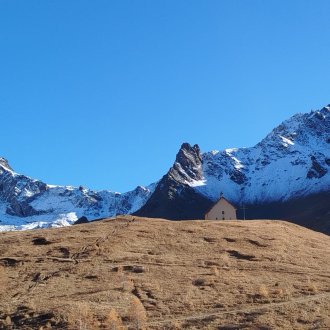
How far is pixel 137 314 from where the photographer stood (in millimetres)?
34438

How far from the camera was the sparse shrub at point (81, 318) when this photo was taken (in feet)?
108

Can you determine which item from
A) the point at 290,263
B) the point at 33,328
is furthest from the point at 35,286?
the point at 290,263

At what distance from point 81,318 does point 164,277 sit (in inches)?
355

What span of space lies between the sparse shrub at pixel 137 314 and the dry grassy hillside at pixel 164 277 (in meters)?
0.08

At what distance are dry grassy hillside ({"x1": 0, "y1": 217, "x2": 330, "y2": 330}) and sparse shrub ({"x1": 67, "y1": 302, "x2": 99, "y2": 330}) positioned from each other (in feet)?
0.17

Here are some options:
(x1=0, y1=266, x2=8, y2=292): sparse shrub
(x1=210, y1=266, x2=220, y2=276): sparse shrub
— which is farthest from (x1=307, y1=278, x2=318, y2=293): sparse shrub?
(x1=0, y1=266, x2=8, y2=292): sparse shrub

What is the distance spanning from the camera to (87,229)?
56.1 metres

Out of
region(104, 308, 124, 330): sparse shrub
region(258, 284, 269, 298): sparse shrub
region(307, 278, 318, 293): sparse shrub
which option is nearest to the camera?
Result: region(104, 308, 124, 330): sparse shrub

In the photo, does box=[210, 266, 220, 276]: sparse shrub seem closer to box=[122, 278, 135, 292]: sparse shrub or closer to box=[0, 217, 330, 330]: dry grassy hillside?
box=[0, 217, 330, 330]: dry grassy hillside

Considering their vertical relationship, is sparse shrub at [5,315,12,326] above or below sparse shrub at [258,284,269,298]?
below

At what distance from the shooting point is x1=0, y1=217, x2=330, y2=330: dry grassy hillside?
3406cm

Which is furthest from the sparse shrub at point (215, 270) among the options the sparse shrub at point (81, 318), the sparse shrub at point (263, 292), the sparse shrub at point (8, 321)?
the sparse shrub at point (8, 321)

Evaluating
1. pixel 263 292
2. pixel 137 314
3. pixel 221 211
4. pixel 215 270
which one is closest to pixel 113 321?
pixel 137 314

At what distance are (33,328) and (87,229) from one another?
22804 mm
